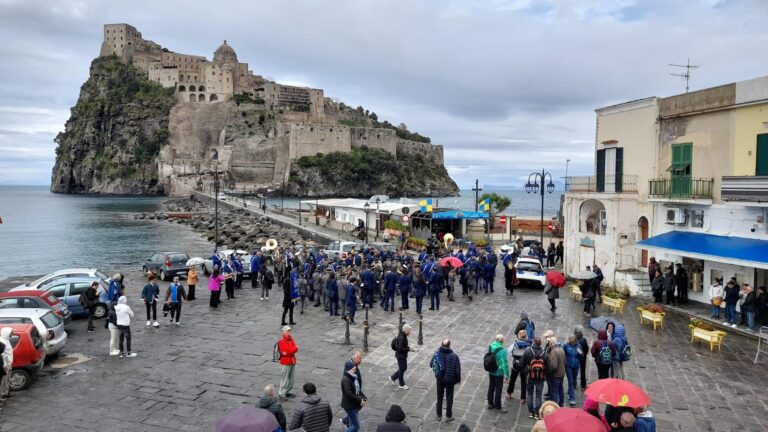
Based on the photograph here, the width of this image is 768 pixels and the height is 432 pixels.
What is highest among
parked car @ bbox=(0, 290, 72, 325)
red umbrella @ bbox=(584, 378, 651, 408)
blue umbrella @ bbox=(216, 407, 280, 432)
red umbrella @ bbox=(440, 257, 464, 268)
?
red umbrella @ bbox=(440, 257, 464, 268)

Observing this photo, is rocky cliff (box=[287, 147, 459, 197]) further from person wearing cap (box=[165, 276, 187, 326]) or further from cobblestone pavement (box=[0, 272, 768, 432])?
person wearing cap (box=[165, 276, 187, 326])

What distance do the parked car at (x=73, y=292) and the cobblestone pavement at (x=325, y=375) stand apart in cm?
47

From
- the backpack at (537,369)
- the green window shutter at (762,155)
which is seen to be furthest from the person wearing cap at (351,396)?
the green window shutter at (762,155)

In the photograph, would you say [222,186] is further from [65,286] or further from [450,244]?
[65,286]

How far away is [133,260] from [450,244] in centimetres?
2359

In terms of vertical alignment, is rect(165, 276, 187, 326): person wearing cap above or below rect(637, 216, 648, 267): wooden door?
below

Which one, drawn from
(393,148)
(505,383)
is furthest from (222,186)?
(505,383)

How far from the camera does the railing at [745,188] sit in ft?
45.6

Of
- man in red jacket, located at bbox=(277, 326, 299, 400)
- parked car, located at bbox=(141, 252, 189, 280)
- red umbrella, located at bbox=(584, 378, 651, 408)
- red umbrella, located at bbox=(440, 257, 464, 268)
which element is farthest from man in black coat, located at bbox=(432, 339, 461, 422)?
parked car, located at bbox=(141, 252, 189, 280)

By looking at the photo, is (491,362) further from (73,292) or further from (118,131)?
(118,131)

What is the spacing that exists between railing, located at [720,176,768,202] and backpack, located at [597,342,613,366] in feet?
27.9

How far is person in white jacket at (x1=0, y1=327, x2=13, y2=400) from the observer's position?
28.4 feet

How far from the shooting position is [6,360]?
8703 mm

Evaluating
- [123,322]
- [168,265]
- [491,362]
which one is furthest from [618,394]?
[168,265]
